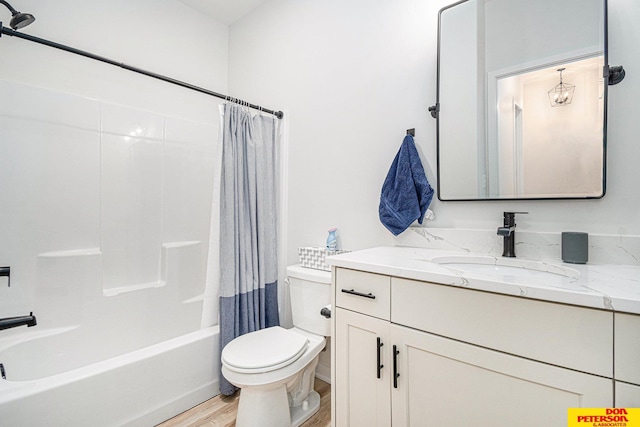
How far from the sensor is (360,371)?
3.65ft

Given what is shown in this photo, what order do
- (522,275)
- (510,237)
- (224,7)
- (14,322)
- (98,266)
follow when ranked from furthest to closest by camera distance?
(224,7)
(98,266)
(510,237)
(14,322)
(522,275)

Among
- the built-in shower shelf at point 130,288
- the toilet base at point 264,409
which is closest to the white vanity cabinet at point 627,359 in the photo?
the toilet base at point 264,409

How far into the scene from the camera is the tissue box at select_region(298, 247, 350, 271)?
1782mm

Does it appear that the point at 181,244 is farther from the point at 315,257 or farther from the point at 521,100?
the point at 521,100

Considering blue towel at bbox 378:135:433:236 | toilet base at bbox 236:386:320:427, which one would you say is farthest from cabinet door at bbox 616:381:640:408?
toilet base at bbox 236:386:320:427

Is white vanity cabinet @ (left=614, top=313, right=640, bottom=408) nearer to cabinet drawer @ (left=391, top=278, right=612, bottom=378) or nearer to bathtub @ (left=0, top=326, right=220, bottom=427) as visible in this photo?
cabinet drawer @ (left=391, top=278, right=612, bottom=378)

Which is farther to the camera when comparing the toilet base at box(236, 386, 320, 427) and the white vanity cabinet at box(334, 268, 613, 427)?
the toilet base at box(236, 386, 320, 427)

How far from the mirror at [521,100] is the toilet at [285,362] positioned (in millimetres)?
905

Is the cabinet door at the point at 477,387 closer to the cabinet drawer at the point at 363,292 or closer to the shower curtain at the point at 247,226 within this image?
the cabinet drawer at the point at 363,292

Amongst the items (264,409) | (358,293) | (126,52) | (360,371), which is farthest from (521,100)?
(126,52)

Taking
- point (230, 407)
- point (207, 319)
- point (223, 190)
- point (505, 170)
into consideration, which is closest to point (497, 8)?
point (505, 170)

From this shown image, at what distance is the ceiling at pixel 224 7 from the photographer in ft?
7.75

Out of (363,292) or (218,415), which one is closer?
(363,292)

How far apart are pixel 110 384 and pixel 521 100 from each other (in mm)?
2220
